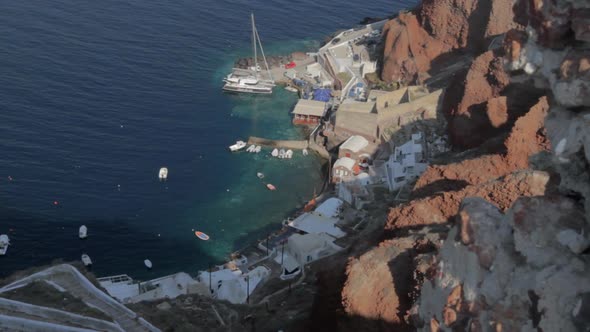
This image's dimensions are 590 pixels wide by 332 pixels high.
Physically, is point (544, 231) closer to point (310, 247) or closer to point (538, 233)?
point (538, 233)

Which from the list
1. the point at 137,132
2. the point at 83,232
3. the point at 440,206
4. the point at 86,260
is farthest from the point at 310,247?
the point at 137,132

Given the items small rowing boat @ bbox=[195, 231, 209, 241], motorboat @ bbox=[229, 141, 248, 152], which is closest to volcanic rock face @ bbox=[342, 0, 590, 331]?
small rowing boat @ bbox=[195, 231, 209, 241]

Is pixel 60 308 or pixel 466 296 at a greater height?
pixel 466 296

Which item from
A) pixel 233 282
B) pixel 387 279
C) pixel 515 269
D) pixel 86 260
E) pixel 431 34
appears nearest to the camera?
pixel 515 269

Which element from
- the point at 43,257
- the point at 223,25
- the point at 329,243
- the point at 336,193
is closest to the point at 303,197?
the point at 336,193

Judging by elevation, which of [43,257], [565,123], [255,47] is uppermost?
[565,123]

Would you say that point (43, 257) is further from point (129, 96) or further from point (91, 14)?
point (91, 14)

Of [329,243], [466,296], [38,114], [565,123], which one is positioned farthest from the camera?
[38,114]
